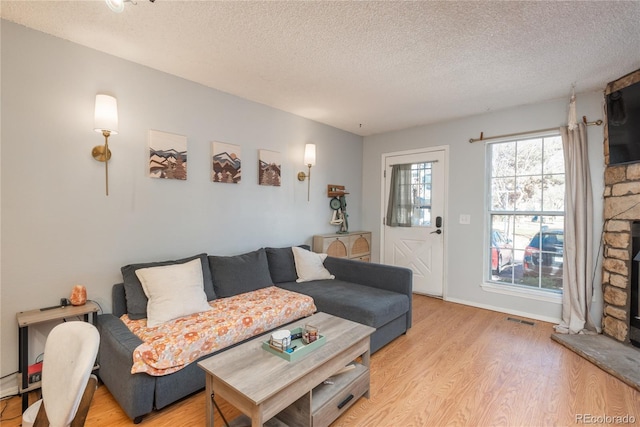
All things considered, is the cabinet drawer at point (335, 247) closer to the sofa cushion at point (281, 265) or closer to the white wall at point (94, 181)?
the sofa cushion at point (281, 265)

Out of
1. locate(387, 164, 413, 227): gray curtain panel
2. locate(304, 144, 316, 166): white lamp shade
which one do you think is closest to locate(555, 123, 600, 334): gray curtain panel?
locate(387, 164, 413, 227): gray curtain panel

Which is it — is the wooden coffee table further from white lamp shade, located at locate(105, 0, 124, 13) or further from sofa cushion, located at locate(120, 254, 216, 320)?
white lamp shade, located at locate(105, 0, 124, 13)

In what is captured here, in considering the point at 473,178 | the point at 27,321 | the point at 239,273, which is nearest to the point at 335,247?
the point at 239,273

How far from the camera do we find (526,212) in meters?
3.51

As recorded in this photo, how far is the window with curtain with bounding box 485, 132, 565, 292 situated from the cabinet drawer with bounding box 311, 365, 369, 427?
8.68 feet

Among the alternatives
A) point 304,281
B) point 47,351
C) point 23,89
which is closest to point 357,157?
point 304,281

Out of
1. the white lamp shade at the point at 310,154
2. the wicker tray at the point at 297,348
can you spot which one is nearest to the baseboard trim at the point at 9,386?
the wicker tray at the point at 297,348

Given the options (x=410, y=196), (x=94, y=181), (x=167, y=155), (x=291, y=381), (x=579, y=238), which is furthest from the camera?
(x=410, y=196)

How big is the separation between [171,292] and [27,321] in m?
0.78

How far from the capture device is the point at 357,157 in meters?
4.89

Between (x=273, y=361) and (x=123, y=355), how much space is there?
910mm

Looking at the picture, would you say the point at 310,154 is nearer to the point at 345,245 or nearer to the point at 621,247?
the point at 345,245

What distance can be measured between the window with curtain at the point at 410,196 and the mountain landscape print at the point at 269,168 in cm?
189

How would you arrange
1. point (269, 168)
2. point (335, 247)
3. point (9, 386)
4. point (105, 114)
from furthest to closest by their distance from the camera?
1. point (335, 247)
2. point (269, 168)
3. point (105, 114)
4. point (9, 386)
